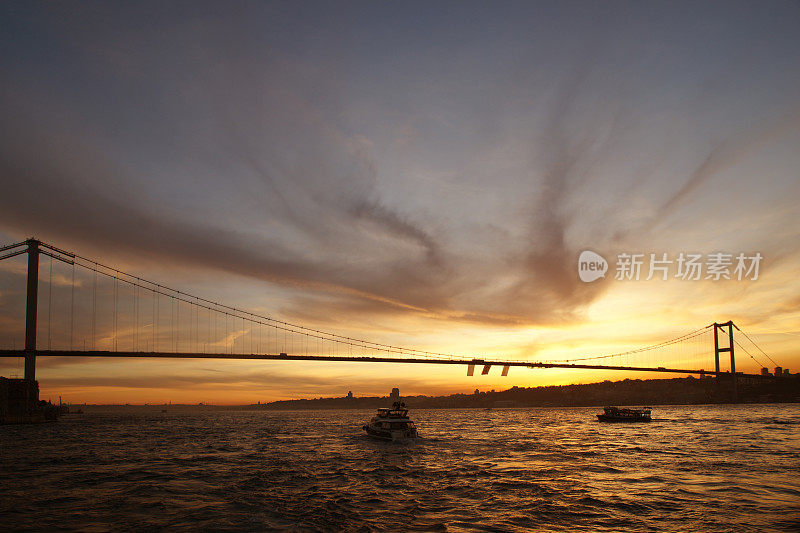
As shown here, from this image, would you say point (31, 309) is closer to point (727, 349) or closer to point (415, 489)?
point (415, 489)

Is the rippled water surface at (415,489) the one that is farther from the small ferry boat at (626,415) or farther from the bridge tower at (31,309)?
the bridge tower at (31,309)

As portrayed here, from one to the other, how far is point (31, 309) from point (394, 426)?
74549mm

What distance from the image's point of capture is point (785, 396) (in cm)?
19100

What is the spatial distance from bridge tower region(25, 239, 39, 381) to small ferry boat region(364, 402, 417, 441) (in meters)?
65.6

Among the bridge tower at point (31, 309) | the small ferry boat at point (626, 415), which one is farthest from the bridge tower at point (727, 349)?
the bridge tower at point (31, 309)

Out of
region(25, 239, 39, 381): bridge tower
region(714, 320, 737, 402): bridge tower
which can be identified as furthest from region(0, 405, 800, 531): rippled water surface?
region(714, 320, 737, 402): bridge tower

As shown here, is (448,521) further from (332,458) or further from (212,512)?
(332,458)

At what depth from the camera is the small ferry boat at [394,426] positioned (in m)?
54.7

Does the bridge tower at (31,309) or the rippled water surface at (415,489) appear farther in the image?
the bridge tower at (31,309)

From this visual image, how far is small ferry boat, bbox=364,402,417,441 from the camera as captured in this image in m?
54.7

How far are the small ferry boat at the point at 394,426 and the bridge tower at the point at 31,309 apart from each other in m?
65.6

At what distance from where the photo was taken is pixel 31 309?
89.1 metres

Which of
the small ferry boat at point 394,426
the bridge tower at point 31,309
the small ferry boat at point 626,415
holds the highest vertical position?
the bridge tower at point 31,309

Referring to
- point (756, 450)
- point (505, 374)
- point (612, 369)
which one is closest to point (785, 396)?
point (612, 369)
